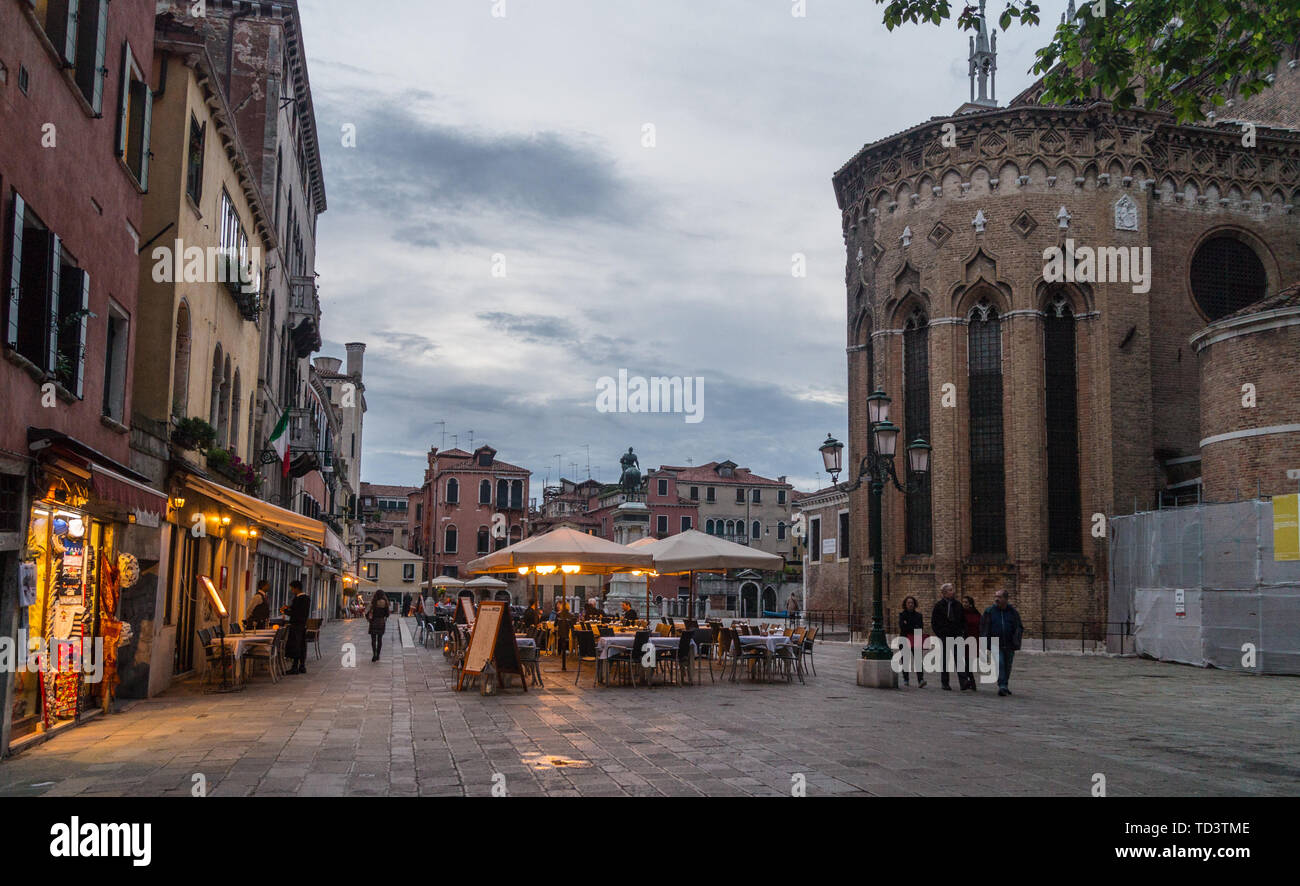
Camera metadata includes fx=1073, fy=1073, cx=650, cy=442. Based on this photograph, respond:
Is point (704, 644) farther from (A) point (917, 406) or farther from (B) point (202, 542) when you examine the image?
(A) point (917, 406)

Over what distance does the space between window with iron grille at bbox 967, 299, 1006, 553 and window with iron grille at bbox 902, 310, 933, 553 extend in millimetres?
1405

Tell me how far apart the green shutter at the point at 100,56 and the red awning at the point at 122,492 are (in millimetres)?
3777

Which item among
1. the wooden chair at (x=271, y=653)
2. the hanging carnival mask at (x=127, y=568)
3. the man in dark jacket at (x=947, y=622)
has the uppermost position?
the hanging carnival mask at (x=127, y=568)

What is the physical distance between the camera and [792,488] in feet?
270

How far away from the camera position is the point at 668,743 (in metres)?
9.95

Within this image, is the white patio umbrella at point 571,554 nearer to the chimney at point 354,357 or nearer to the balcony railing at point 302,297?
the balcony railing at point 302,297

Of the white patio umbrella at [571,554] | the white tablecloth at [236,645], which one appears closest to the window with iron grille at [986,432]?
the white patio umbrella at [571,554]

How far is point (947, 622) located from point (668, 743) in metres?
8.02

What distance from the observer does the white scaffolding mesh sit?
20750 millimetres

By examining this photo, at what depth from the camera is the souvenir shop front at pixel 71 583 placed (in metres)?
9.12

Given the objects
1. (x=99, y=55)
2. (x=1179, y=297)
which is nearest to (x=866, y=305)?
(x=1179, y=297)

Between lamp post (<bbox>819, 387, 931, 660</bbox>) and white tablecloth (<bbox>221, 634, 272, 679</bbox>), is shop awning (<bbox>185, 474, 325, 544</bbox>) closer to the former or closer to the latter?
white tablecloth (<bbox>221, 634, 272, 679</bbox>)

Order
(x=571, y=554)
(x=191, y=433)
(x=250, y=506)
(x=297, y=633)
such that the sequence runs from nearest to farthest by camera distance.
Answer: (x=250, y=506) → (x=191, y=433) → (x=297, y=633) → (x=571, y=554)

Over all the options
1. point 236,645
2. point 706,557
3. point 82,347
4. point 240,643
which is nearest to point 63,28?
point 82,347
